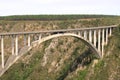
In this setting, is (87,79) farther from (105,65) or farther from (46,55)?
(46,55)

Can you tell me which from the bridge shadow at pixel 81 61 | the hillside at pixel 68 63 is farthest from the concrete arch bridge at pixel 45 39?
the bridge shadow at pixel 81 61

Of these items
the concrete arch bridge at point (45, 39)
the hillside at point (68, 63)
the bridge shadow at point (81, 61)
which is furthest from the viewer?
the bridge shadow at point (81, 61)

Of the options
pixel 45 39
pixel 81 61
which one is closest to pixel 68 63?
pixel 81 61

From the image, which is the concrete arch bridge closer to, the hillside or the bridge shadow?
the hillside

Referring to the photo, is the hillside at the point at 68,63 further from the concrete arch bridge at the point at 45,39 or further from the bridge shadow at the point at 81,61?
the concrete arch bridge at the point at 45,39

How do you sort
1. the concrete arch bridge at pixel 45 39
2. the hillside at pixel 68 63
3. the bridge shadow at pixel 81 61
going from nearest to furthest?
the concrete arch bridge at pixel 45 39
the hillside at pixel 68 63
the bridge shadow at pixel 81 61

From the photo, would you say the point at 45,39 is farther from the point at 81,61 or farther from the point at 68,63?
the point at 68,63

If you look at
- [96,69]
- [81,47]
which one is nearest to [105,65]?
[96,69]
